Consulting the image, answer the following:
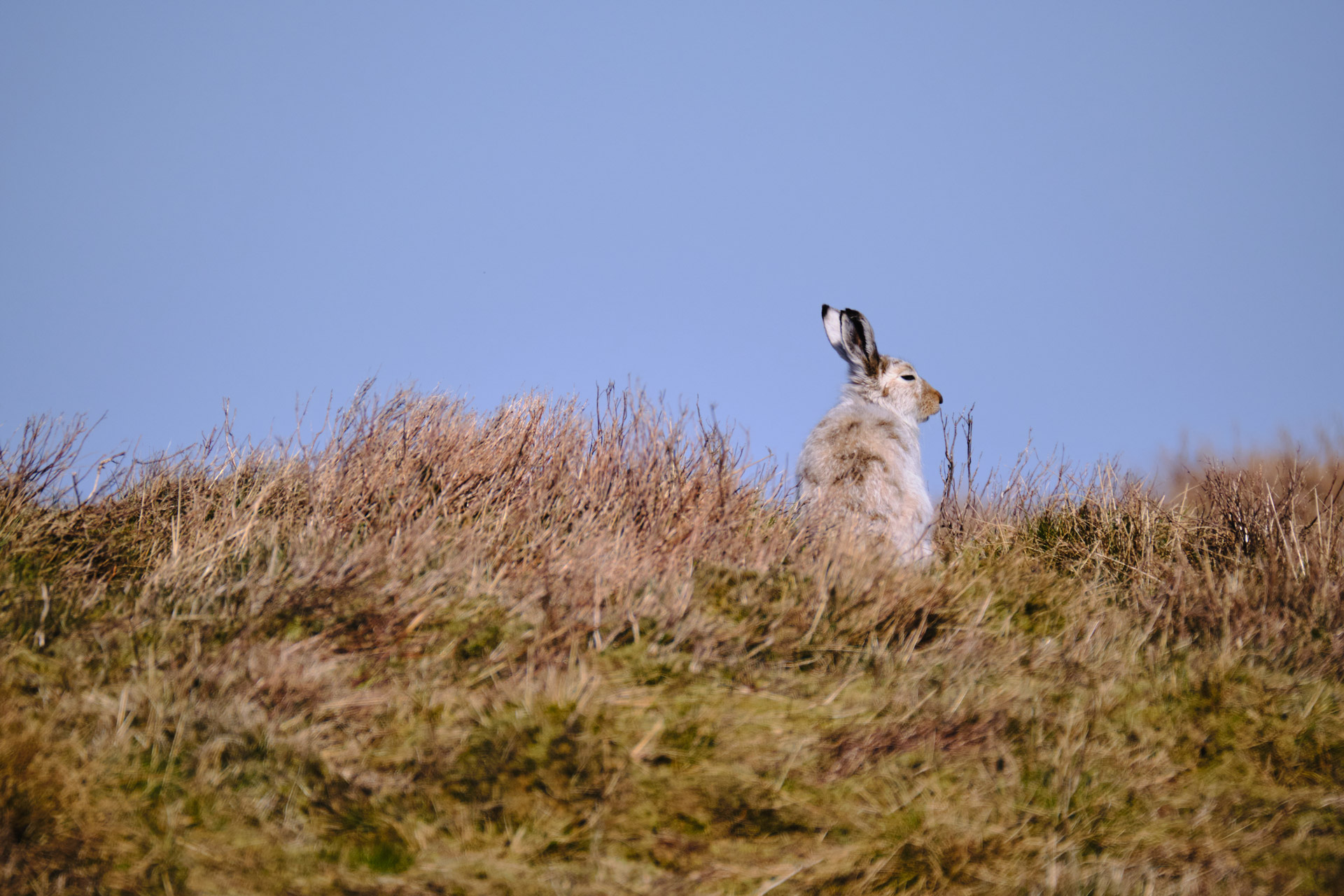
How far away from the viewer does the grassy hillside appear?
2625mm

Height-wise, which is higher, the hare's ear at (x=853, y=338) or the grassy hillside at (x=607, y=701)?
the hare's ear at (x=853, y=338)

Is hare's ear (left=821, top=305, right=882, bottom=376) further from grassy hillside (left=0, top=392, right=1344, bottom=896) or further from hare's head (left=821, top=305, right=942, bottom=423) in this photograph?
grassy hillside (left=0, top=392, right=1344, bottom=896)

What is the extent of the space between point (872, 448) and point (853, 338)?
1.27 m

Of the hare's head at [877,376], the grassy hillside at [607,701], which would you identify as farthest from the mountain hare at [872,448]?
the grassy hillside at [607,701]

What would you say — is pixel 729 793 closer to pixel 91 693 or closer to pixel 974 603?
pixel 974 603

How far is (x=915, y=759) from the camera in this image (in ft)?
9.94

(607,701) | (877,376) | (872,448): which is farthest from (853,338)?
(607,701)

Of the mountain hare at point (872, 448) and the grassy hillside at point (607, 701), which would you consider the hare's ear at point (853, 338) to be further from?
the grassy hillside at point (607, 701)

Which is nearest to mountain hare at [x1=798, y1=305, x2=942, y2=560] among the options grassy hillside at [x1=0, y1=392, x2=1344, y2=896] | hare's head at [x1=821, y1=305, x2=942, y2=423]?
hare's head at [x1=821, y1=305, x2=942, y2=423]

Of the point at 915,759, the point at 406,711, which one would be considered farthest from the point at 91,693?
the point at 915,759

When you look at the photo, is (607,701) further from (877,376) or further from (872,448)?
(877,376)

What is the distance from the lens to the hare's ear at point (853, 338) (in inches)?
251

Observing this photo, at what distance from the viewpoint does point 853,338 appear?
6.54m

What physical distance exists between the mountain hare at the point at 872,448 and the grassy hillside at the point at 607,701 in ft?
2.21
